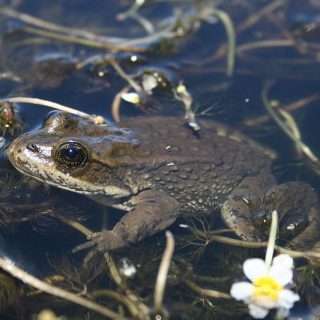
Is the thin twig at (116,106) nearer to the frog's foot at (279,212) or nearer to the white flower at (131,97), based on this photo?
the white flower at (131,97)

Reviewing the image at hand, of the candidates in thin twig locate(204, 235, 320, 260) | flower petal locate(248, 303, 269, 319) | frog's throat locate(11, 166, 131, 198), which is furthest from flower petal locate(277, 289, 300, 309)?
frog's throat locate(11, 166, 131, 198)

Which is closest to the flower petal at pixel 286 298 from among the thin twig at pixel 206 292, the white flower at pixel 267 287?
the white flower at pixel 267 287

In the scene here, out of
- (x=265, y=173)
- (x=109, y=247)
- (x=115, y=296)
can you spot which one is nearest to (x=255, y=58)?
(x=265, y=173)

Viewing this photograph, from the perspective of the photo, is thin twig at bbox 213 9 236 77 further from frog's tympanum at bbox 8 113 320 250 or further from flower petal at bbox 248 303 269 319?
flower petal at bbox 248 303 269 319

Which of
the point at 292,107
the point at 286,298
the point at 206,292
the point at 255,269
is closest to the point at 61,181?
the point at 206,292

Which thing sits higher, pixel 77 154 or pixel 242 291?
pixel 77 154

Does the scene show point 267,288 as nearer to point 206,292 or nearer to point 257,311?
point 257,311
